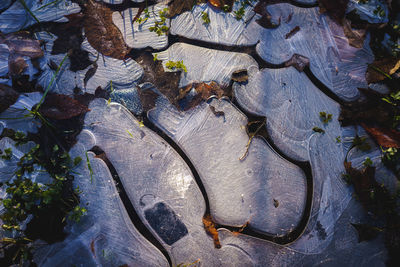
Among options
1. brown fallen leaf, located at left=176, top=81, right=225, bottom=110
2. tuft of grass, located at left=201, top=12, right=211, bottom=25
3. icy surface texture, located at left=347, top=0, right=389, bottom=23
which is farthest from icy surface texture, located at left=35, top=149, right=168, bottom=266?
icy surface texture, located at left=347, top=0, right=389, bottom=23

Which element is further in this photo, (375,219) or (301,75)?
(301,75)

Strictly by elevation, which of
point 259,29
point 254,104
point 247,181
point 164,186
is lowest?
point 164,186

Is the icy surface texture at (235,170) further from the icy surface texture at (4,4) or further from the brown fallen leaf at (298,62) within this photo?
the icy surface texture at (4,4)

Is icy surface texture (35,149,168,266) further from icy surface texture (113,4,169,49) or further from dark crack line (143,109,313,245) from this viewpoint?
icy surface texture (113,4,169,49)

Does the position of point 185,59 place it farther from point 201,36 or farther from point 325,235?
point 325,235

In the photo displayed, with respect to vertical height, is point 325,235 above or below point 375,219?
below

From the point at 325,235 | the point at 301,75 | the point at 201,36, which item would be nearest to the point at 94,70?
the point at 201,36
